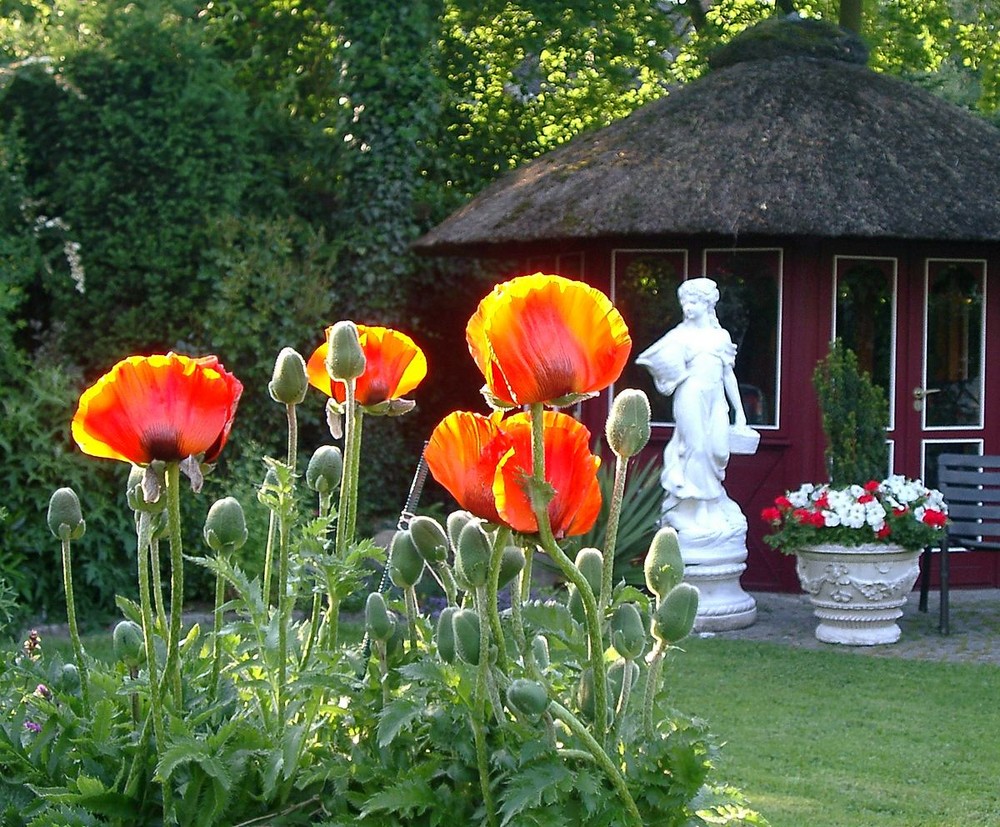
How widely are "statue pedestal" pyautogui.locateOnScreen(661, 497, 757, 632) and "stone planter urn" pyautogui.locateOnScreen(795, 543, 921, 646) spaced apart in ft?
1.71

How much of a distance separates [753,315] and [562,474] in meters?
8.65

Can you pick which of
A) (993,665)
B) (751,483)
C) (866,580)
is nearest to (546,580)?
(751,483)

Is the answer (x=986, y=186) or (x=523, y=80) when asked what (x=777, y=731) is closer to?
(x=986, y=186)

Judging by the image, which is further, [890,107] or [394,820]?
[890,107]

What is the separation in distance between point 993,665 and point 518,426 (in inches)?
253

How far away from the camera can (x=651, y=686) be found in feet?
4.52

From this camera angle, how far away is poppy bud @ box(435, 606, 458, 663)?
4.43 ft

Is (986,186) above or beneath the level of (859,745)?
above

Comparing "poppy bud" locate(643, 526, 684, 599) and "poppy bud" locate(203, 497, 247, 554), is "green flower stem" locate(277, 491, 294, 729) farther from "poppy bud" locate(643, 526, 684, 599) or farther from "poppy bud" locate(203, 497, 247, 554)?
"poppy bud" locate(643, 526, 684, 599)

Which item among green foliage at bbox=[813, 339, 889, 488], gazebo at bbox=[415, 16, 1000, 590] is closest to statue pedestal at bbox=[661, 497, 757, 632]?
green foliage at bbox=[813, 339, 889, 488]

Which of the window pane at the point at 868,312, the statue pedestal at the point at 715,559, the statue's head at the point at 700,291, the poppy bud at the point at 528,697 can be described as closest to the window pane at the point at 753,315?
the window pane at the point at 868,312

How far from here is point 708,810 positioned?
4.69 feet

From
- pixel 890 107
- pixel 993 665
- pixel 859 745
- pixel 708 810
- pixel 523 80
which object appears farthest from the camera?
pixel 523 80

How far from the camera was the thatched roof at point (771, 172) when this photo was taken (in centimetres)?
915
